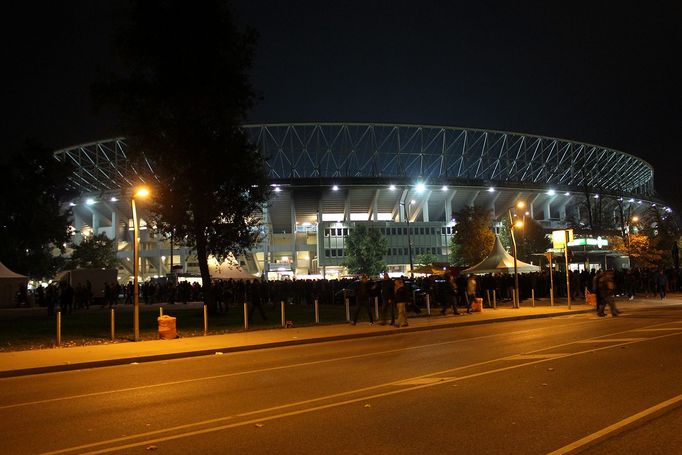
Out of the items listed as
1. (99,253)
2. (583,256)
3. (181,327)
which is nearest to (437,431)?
(181,327)

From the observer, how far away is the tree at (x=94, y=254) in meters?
76.1

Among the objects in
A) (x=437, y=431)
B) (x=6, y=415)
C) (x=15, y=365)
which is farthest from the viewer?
(x=15, y=365)

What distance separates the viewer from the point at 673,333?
53.7 feet

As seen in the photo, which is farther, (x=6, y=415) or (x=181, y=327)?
(x=181, y=327)

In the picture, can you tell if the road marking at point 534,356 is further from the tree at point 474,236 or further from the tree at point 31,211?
the tree at point 31,211

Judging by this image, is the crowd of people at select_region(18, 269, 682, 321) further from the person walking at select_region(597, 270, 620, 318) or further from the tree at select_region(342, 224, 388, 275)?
the tree at select_region(342, 224, 388, 275)

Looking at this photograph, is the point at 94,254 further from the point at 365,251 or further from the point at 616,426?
the point at 616,426

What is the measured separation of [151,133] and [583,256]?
1277 inches

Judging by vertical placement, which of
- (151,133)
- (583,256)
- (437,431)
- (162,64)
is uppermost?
(162,64)

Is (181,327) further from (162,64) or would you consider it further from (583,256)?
(583,256)

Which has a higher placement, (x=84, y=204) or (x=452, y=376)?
(x=84, y=204)

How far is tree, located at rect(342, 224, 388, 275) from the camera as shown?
245 feet

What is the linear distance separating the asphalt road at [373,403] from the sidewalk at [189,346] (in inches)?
31.5

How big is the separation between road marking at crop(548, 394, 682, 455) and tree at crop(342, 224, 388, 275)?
217ft
